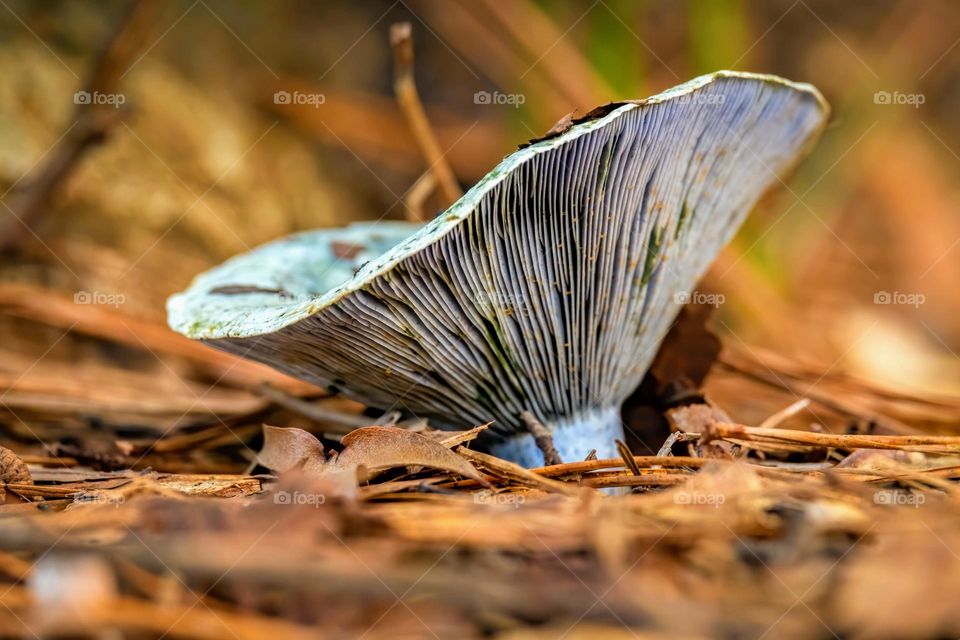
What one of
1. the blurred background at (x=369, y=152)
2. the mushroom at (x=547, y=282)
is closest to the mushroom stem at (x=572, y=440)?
the mushroom at (x=547, y=282)

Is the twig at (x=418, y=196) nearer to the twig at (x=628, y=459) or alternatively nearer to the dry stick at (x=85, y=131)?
the dry stick at (x=85, y=131)

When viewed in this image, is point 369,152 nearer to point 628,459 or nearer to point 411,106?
point 411,106

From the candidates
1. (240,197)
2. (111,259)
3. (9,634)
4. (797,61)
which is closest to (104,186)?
(111,259)

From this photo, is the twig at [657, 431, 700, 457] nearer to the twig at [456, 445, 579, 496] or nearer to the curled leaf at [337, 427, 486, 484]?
the twig at [456, 445, 579, 496]

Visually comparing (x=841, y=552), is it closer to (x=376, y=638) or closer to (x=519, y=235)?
(x=376, y=638)

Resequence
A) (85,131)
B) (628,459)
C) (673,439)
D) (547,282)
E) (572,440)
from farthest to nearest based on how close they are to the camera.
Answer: (85,131) → (572,440) → (547,282) → (673,439) → (628,459)

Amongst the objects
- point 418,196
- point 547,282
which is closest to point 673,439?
point 547,282

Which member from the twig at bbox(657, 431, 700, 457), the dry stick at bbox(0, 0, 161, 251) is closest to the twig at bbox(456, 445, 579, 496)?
the twig at bbox(657, 431, 700, 457)

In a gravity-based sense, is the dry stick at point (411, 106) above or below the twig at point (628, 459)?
above
